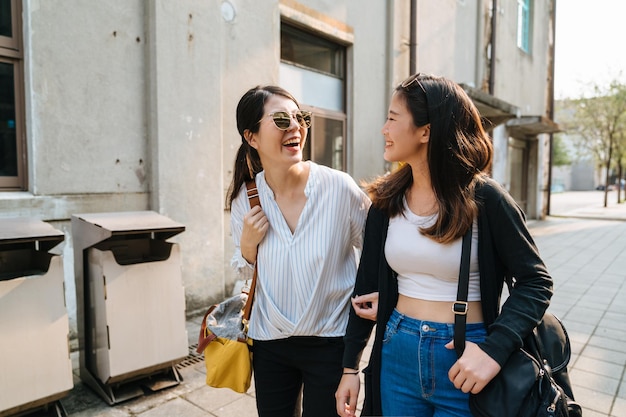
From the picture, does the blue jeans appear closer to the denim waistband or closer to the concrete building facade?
the denim waistband

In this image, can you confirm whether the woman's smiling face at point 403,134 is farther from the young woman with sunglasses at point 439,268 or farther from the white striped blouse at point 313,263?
the white striped blouse at point 313,263

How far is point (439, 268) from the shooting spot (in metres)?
1.45

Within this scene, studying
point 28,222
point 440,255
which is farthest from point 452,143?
point 28,222

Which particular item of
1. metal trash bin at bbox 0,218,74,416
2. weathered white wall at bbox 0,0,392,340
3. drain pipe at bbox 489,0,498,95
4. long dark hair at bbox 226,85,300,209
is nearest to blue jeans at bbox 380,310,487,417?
long dark hair at bbox 226,85,300,209

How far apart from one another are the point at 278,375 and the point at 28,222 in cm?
227

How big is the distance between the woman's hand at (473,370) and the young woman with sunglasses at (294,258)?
0.58 metres

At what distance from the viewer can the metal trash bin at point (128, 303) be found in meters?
3.22

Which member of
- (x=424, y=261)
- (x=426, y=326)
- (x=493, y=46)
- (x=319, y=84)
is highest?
(x=493, y=46)

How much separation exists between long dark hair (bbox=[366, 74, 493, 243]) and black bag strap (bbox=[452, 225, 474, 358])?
41 mm

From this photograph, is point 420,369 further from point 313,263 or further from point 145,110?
point 145,110

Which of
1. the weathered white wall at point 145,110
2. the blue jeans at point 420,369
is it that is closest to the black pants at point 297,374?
the blue jeans at point 420,369

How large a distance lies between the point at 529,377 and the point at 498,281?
314 mm

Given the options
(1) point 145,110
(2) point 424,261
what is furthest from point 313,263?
(1) point 145,110

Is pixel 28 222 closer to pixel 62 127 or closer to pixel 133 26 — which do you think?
pixel 62 127
